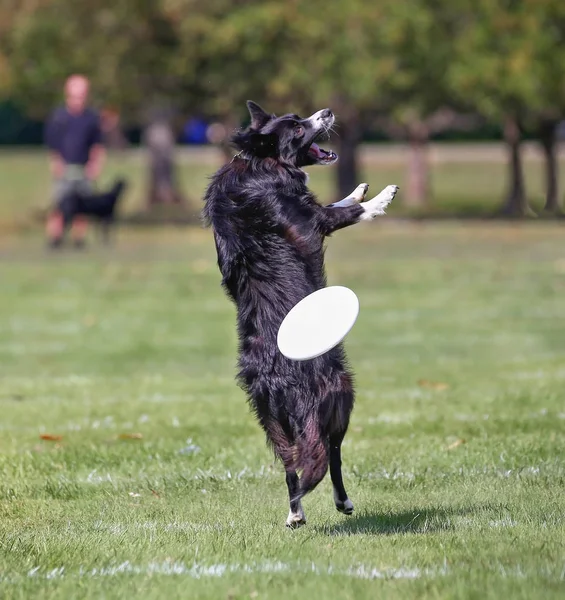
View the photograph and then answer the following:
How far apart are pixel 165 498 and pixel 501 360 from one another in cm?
660

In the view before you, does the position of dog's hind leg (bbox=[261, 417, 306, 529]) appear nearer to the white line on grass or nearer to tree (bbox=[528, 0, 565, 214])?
the white line on grass

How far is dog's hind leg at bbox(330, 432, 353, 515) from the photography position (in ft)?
20.6

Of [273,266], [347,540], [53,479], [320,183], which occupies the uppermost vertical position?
[273,266]

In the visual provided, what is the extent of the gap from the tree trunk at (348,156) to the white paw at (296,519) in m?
Result: 32.1

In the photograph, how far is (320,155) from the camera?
6.60 m

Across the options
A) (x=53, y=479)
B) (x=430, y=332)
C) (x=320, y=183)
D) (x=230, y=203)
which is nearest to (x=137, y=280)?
(x=430, y=332)

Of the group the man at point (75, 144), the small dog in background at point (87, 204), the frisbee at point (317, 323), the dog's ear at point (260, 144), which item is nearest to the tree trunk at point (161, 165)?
the small dog in background at point (87, 204)

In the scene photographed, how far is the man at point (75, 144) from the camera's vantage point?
23.5 m

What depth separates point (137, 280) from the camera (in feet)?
68.3

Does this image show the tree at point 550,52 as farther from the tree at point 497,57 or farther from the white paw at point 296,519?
the white paw at point 296,519

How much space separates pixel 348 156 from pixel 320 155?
106 ft

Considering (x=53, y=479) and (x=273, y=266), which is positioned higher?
(x=273, y=266)

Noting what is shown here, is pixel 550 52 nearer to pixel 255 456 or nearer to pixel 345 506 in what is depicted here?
pixel 255 456

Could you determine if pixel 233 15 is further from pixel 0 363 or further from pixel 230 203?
pixel 230 203
